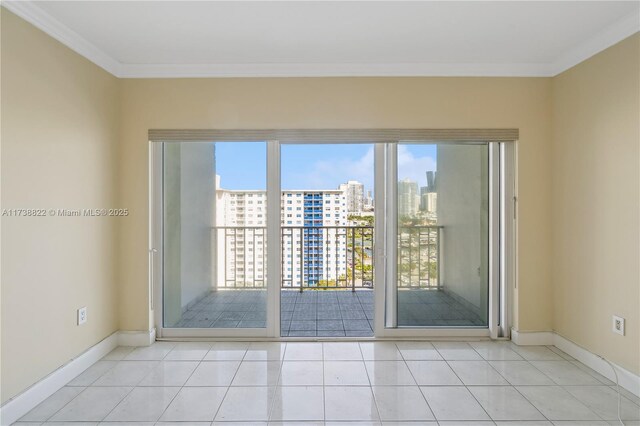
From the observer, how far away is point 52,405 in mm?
2254

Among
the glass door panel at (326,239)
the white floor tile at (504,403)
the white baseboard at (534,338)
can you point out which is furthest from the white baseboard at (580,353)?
the glass door panel at (326,239)

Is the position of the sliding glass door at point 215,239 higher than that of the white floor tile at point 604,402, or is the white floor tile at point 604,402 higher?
the sliding glass door at point 215,239

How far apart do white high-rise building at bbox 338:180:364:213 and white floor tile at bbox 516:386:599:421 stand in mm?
1934

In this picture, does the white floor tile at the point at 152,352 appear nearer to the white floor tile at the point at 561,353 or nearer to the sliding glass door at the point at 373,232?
the sliding glass door at the point at 373,232

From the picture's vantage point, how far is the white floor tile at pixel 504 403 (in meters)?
2.14

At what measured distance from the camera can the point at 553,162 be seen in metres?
3.16

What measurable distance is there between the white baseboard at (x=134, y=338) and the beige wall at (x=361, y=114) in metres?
0.06

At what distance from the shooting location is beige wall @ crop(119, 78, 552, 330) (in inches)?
125

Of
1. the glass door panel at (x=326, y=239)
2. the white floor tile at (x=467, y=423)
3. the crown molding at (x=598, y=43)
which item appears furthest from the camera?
the glass door panel at (x=326, y=239)

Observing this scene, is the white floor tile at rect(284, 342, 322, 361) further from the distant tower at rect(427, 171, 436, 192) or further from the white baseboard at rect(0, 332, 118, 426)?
the distant tower at rect(427, 171, 436, 192)

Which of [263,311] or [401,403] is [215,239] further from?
[401,403]

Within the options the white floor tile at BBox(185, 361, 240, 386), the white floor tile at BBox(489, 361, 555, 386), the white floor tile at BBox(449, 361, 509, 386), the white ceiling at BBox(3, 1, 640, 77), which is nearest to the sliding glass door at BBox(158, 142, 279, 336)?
the white floor tile at BBox(185, 361, 240, 386)

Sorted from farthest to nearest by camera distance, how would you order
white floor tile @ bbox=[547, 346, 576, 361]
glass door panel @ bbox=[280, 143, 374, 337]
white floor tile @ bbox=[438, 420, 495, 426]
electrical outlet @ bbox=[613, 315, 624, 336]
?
glass door panel @ bbox=[280, 143, 374, 337] → white floor tile @ bbox=[547, 346, 576, 361] → electrical outlet @ bbox=[613, 315, 624, 336] → white floor tile @ bbox=[438, 420, 495, 426]

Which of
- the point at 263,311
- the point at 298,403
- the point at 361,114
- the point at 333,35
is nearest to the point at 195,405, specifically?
the point at 298,403
